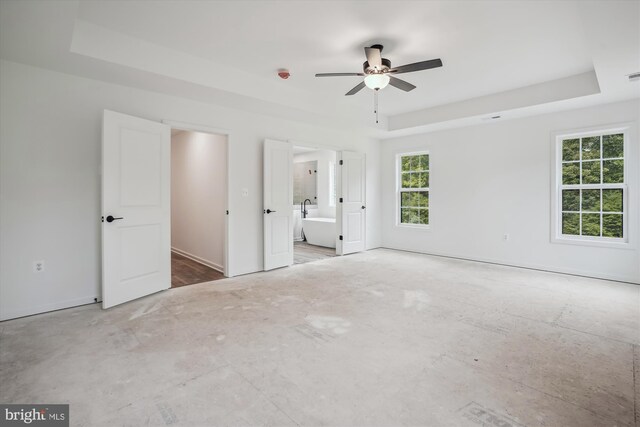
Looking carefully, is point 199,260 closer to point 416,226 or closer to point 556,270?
point 416,226

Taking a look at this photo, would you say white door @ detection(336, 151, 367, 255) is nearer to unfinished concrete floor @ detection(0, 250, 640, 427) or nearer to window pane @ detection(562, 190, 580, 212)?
unfinished concrete floor @ detection(0, 250, 640, 427)

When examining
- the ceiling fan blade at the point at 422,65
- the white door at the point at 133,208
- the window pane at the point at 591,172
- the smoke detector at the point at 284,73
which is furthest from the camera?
the window pane at the point at 591,172

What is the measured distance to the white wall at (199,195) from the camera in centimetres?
517

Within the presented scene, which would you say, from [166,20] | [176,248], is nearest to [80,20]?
[166,20]

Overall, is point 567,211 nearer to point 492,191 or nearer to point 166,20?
point 492,191

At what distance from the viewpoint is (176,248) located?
6.70 meters

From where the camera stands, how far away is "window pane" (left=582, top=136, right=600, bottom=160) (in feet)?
15.5

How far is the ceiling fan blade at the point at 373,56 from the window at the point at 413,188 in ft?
12.1

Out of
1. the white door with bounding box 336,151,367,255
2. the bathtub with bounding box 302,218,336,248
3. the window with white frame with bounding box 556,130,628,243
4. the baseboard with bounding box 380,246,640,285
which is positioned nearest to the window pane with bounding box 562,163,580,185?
the window with white frame with bounding box 556,130,628,243

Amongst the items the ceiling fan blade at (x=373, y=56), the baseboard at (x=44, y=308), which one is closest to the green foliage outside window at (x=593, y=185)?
the ceiling fan blade at (x=373, y=56)

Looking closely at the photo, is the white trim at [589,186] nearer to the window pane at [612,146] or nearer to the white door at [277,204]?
the window pane at [612,146]

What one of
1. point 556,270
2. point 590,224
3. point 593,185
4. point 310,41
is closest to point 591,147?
point 593,185

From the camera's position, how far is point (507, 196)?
216 inches

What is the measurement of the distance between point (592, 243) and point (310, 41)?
4779mm
